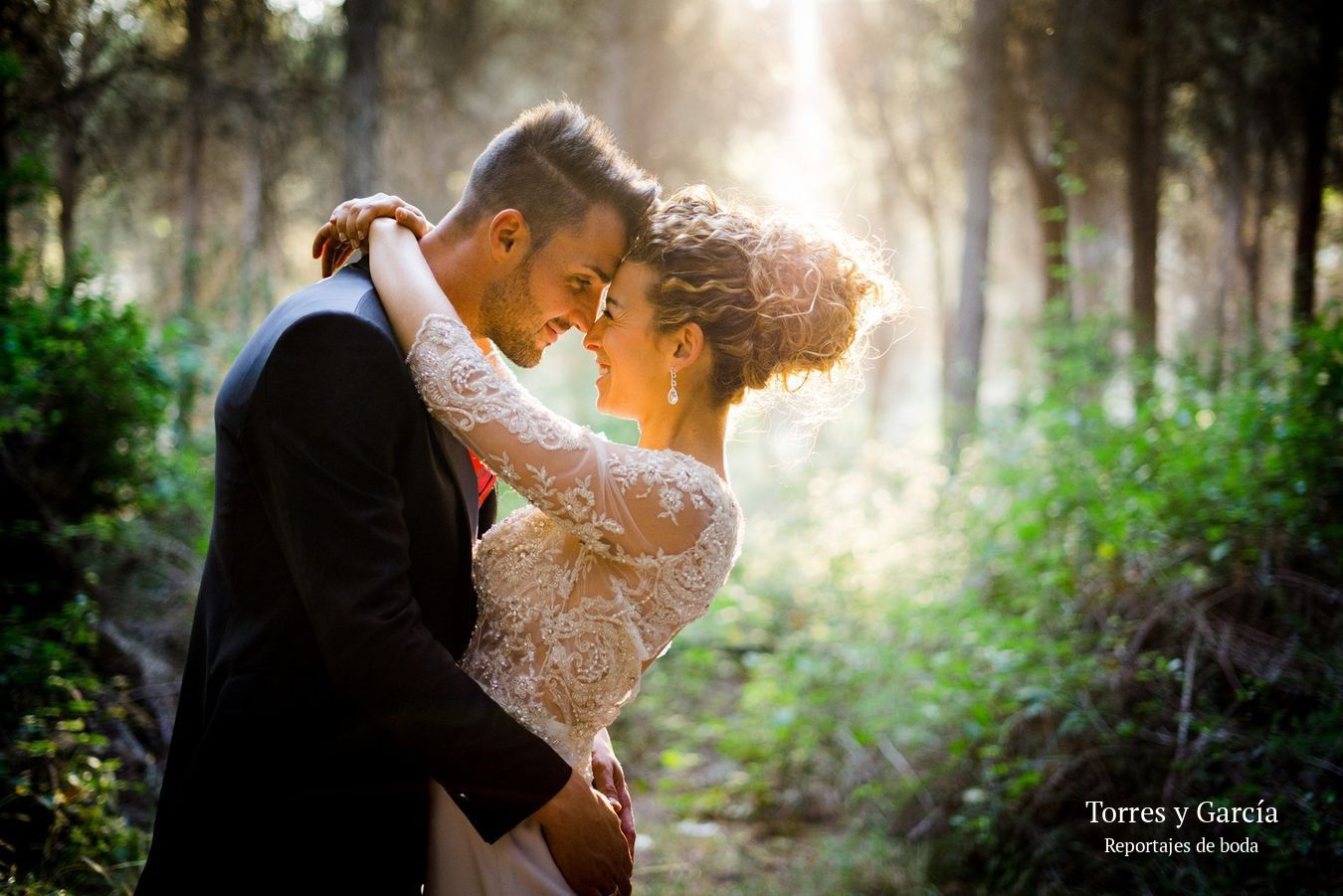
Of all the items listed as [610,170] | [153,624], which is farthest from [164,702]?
[610,170]

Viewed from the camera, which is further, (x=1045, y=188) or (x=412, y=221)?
(x=1045, y=188)

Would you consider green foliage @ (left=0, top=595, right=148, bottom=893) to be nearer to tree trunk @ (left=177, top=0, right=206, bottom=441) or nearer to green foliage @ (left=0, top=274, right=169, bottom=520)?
green foliage @ (left=0, top=274, right=169, bottom=520)

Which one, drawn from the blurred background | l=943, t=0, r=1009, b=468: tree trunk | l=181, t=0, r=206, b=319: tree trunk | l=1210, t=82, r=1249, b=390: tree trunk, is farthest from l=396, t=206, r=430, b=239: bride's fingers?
l=1210, t=82, r=1249, b=390: tree trunk

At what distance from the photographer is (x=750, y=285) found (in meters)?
2.32

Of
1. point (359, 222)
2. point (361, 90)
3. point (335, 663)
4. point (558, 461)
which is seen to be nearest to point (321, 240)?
point (359, 222)

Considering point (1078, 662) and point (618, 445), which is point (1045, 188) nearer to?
point (1078, 662)

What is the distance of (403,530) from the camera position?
1.78 metres

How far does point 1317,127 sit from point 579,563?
1041 cm

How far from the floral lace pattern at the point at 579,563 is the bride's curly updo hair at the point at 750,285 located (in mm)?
351

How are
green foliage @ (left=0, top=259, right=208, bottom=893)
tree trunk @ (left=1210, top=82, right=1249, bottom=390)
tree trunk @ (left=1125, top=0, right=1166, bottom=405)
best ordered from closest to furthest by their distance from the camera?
green foliage @ (left=0, top=259, right=208, bottom=893)
tree trunk @ (left=1125, top=0, right=1166, bottom=405)
tree trunk @ (left=1210, top=82, right=1249, bottom=390)

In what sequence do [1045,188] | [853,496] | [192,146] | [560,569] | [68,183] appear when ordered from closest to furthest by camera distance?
[560,569] → [68,183] → [853,496] → [192,146] → [1045,188]

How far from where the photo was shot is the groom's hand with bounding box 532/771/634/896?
6.23 ft

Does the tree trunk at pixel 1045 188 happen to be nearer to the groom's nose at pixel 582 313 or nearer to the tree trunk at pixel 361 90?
the tree trunk at pixel 361 90

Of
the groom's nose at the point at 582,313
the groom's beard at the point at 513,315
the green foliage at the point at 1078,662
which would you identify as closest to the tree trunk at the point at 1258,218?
the green foliage at the point at 1078,662
